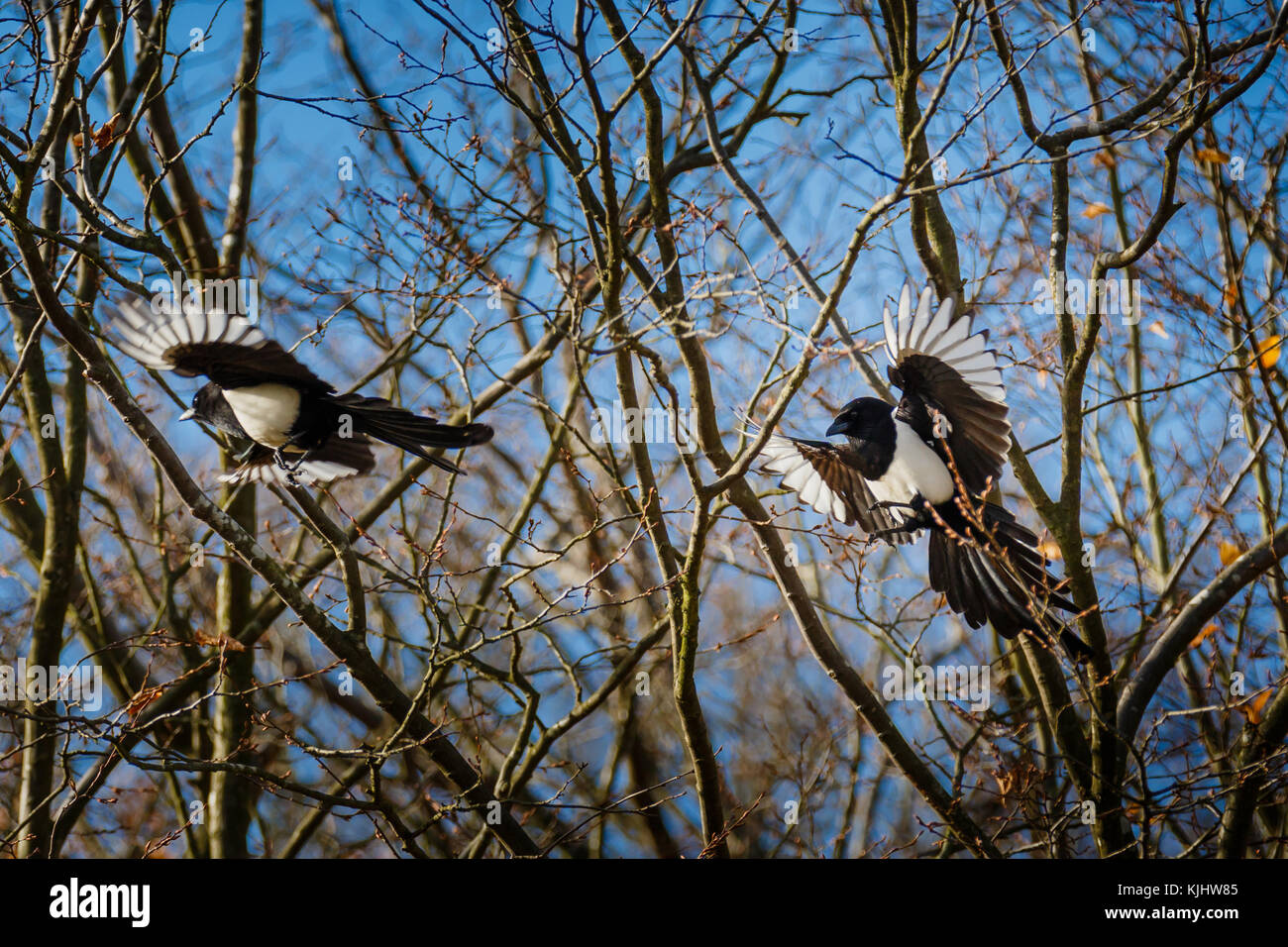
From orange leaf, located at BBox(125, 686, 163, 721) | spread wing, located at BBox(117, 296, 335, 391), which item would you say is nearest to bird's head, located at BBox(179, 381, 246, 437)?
spread wing, located at BBox(117, 296, 335, 391)

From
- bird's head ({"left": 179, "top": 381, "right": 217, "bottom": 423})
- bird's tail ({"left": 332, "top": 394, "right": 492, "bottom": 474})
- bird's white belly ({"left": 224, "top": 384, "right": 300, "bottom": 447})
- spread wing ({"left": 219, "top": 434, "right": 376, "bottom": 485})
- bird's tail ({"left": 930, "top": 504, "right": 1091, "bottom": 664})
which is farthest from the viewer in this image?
spread wing ({"left": 219, "top": 434, "right": 376, "bottom": 485})

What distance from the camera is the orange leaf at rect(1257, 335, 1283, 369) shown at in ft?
12.5

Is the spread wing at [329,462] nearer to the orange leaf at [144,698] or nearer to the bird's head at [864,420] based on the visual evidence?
the orange leaf at [144,698]

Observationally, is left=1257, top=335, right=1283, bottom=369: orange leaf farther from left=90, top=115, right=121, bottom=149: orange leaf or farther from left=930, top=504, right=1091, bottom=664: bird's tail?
left=90, top=115, right=121, bottom=149: orange leaf

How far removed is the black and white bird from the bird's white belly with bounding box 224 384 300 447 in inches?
65.4

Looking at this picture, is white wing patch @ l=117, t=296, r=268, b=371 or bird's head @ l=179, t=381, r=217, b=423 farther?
bird's head @ l=179, t=381, r=217, b=423

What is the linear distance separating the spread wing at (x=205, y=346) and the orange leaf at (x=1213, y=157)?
332 cm

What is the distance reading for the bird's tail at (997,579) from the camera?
3.13m

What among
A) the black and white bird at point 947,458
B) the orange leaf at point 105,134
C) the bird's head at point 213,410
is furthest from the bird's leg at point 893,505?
the orange leaf at point 105,134

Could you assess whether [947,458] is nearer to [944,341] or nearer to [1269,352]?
[944,341]

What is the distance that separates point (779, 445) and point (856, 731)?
2.79m

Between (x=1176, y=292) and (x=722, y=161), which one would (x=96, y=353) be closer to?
(x=722, y=161)

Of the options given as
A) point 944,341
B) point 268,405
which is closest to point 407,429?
point 268,405

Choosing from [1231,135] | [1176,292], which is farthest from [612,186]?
[1231,135]
